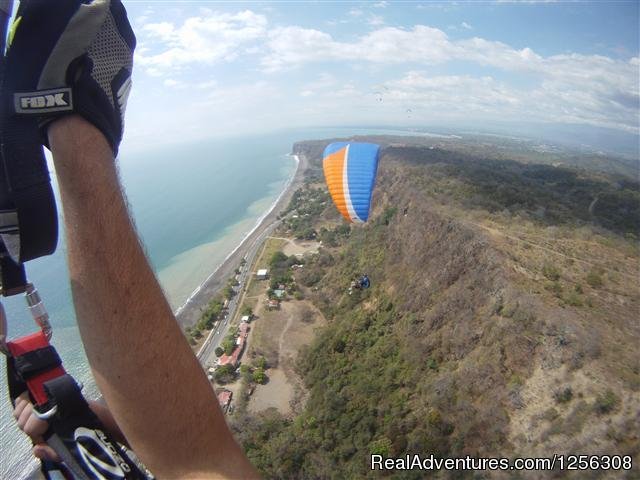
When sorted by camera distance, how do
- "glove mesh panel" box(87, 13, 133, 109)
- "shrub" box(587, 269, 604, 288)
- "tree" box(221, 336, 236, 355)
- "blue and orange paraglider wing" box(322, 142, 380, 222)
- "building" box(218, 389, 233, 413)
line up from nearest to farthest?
"glove mesh panel" box(87, 13, 133, 109), "shrub" box(587, 269, 604, 288), "blue and orange paraglider wing" box(322, 142, 380, 222), "building" box(218, 389, 233, 413), "tree" box(221, 336, 236, 355)

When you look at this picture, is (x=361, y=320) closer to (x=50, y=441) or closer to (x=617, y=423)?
(x=617, y=423)

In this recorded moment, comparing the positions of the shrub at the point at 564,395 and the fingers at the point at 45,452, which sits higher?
the fingers at the point at 45,452

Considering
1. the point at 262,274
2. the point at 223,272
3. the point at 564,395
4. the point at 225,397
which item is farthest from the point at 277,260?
the point at 564,395

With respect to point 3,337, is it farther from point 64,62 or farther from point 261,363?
point 261,363

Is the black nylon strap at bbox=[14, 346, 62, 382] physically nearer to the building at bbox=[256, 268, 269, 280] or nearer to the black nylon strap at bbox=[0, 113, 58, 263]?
the black nylon strap at bbox=[0, 113, 58, 263]

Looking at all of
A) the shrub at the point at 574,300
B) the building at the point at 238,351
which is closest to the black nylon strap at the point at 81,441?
the shrub at the point at 574,300

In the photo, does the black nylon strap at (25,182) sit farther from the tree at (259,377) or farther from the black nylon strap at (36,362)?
the tree at (259,377)

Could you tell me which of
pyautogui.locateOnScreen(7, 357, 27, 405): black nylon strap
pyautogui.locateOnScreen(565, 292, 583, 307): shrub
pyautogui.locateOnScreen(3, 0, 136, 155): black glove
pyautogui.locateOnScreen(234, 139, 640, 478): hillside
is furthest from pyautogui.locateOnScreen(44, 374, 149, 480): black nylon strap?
pyautogui.locateOnScreen(565, 292, 583, 307): shrub
